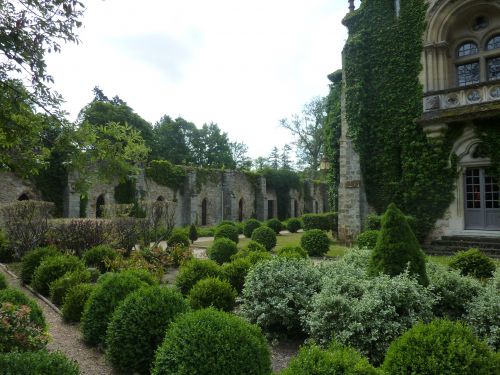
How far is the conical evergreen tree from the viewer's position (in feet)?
17.3

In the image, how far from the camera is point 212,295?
5.99 meters

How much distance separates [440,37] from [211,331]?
14188 mm

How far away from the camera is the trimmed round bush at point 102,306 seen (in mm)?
5164

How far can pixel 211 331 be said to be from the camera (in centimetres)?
338

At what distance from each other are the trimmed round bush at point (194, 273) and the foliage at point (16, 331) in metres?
3.33

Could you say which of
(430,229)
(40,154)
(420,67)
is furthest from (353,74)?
(40,154)

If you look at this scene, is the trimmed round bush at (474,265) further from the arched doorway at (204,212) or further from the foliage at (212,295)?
the arched doorway at (204,212)

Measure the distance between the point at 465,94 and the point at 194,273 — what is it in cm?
1094

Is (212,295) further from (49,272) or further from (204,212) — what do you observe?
(204,212)

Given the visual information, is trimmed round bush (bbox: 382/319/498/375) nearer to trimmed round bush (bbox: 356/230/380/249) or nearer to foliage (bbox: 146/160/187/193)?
trimmed round bush (bbox: 356/230/380/249)

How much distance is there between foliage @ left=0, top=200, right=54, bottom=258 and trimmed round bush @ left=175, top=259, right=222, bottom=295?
21.8 ft

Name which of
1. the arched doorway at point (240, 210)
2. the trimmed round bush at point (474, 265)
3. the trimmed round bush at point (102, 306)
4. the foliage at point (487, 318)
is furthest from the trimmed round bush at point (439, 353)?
the arched doorway at point (240, 210)

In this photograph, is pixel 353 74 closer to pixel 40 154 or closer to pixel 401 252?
pixel 401 252

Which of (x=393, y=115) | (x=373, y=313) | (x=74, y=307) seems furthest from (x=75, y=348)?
(x=393, y=115)
